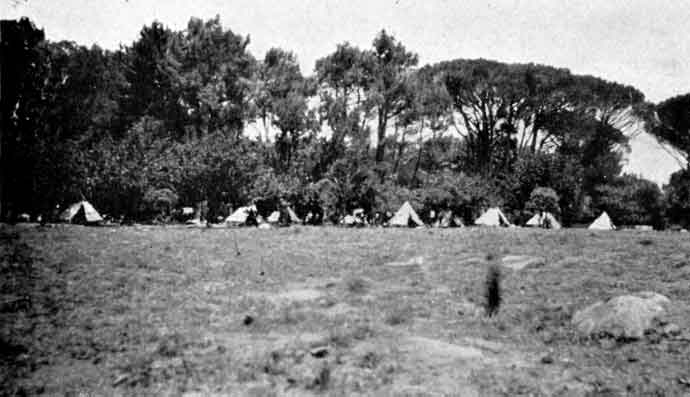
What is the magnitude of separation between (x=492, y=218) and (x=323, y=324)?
134 ft

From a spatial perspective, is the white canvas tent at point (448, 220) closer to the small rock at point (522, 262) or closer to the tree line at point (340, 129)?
the tree line at point (340, 129)

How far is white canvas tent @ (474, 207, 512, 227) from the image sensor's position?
158ft

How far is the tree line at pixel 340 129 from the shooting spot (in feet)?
156

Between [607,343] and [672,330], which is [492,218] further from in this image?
[607,343]

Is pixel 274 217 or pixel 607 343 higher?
pixel 274 217

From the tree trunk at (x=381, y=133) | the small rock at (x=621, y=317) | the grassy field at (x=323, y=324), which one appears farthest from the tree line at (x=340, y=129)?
the small rock at (x=621, y=317)

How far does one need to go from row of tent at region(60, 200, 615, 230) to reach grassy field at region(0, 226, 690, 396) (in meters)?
25.3

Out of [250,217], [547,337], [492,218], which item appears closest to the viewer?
[547,337]

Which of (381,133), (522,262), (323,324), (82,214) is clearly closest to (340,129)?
(381,133)

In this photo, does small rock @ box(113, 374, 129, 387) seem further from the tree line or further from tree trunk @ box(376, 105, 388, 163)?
tree trunk @ box(376, 105, 388, 163)

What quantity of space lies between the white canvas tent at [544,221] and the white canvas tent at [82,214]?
124ft

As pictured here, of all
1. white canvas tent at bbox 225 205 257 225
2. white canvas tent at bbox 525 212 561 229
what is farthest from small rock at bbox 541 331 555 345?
white canvas tent at bbox 225 205 257 225

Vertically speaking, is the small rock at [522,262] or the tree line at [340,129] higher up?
the tree line at [340,129]

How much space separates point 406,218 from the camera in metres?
48.4
